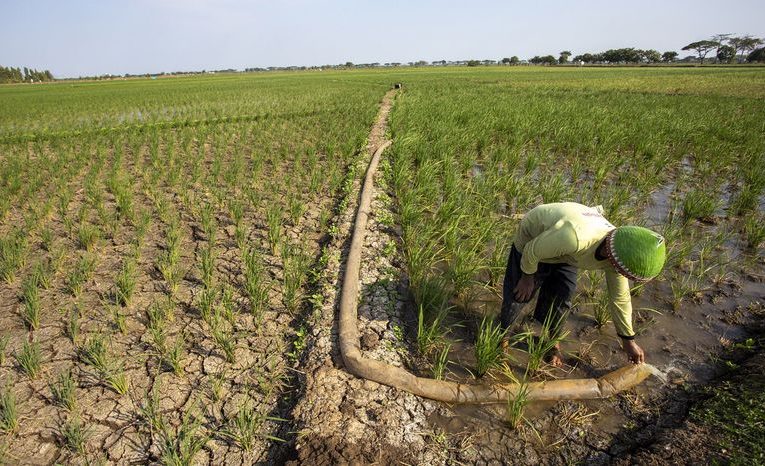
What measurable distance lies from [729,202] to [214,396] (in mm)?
5582

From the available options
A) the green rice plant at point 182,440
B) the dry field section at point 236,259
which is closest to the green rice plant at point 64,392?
the dry field section at point 236,259

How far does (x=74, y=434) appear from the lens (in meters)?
1.59

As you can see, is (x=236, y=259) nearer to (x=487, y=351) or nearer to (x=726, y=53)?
(x=487, y=351)

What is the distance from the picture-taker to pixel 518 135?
659 centimetres

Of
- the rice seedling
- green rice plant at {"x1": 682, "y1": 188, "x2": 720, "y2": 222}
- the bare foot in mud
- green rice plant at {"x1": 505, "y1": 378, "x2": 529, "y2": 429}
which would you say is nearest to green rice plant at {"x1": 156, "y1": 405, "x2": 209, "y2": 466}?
the rice seedling

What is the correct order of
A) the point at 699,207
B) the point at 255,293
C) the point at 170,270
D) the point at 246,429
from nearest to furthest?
1. the point at 246,429
2. the point at 255,293
3. the point at 170,270
4. the point at 699,207

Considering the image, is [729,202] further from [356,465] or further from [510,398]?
[356,465]

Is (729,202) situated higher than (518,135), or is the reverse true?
(518,135)

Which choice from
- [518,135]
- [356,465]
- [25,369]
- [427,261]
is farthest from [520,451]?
[518,135]

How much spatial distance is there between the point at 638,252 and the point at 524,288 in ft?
2.02

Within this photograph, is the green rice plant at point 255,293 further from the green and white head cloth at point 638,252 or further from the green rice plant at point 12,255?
the green and white head cloth at point 638,252

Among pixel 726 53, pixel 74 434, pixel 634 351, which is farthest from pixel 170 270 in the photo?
pixel 726 53

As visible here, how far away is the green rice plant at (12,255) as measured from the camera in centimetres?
273

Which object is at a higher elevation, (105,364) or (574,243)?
(574,243)
